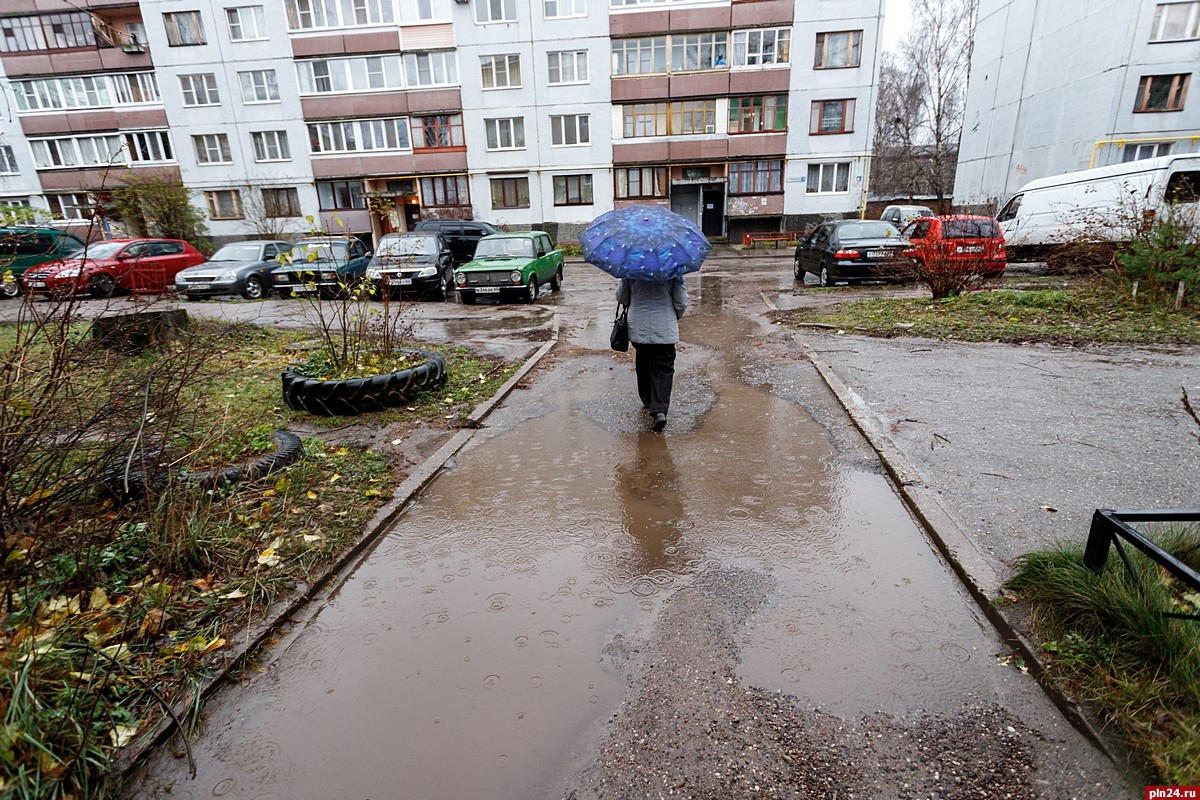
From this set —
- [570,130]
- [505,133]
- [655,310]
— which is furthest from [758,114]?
[655,310]

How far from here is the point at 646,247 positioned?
5.06m

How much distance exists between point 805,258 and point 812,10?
1920cm

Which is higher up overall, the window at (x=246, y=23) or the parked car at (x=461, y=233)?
the window at (x=246, y=23)

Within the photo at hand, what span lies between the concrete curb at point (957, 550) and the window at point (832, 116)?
28166 millimetres

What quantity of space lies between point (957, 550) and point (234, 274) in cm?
1773

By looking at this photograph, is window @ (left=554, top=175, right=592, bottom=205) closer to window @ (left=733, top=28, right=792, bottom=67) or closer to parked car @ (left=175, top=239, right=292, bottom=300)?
window @ (left=733, top=28, right=792, bottom=67)

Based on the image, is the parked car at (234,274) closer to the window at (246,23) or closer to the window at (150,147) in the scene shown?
the window at (246,23)

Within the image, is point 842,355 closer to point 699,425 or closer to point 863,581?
point 699,425

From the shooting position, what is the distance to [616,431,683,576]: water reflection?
12.1 ft

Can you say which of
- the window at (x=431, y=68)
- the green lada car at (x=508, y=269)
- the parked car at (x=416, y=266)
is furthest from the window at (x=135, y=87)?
the green lada car at (x=508, y=269)

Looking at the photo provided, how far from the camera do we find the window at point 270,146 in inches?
1246

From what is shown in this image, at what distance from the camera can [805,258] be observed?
54.5 feet

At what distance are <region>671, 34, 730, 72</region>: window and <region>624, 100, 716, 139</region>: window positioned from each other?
1.69 metres

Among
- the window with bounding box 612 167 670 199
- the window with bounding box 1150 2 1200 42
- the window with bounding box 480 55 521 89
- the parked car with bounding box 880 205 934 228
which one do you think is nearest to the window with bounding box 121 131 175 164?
the window with bounding box 480 55 521 89
